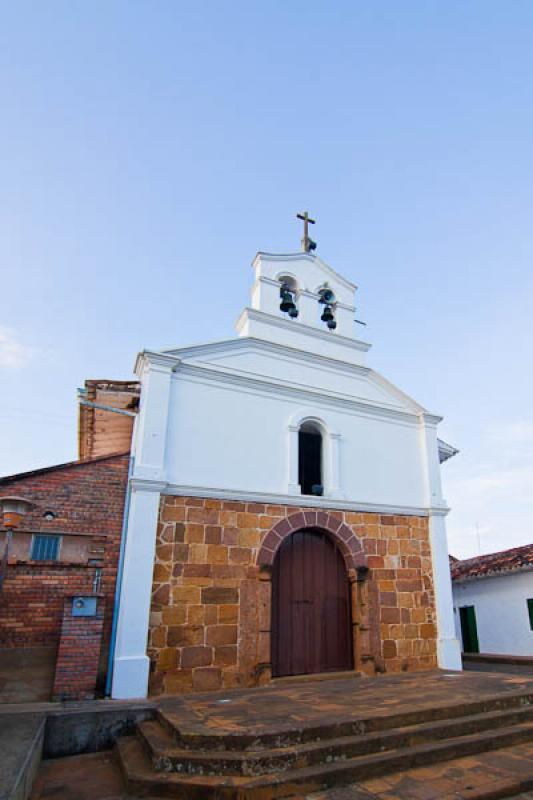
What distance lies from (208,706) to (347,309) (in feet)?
25.1

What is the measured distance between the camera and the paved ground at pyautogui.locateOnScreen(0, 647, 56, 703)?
5.96m

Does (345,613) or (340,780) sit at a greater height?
(345,613)

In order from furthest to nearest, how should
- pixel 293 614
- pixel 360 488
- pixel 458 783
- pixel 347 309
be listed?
pixel 347 309 < pixel 360 488 < pixel 293 614 < pixel 458 783

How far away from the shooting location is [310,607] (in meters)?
8.36

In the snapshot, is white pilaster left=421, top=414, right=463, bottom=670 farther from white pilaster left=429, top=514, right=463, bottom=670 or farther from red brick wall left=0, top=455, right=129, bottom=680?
red brick wall left=0, top=455, right=129, bottom=680

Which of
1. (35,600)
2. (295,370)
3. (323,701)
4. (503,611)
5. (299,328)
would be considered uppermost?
(299,328)

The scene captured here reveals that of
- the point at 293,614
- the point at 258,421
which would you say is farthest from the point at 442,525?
the point at 258,421

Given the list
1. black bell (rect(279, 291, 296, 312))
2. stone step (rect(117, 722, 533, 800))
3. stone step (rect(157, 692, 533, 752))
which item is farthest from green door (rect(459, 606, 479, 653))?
black bell (rect(279, 291, 296, 312))

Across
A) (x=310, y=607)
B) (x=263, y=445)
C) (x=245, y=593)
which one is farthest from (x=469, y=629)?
(x=263, y=445)

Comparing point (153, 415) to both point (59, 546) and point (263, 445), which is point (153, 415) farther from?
point (59, 546)

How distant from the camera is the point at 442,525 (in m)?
9.85

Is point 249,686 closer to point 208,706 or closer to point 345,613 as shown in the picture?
point 208,706

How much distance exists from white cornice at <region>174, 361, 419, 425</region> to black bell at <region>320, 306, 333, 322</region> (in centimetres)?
187

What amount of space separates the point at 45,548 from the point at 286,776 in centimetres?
409
